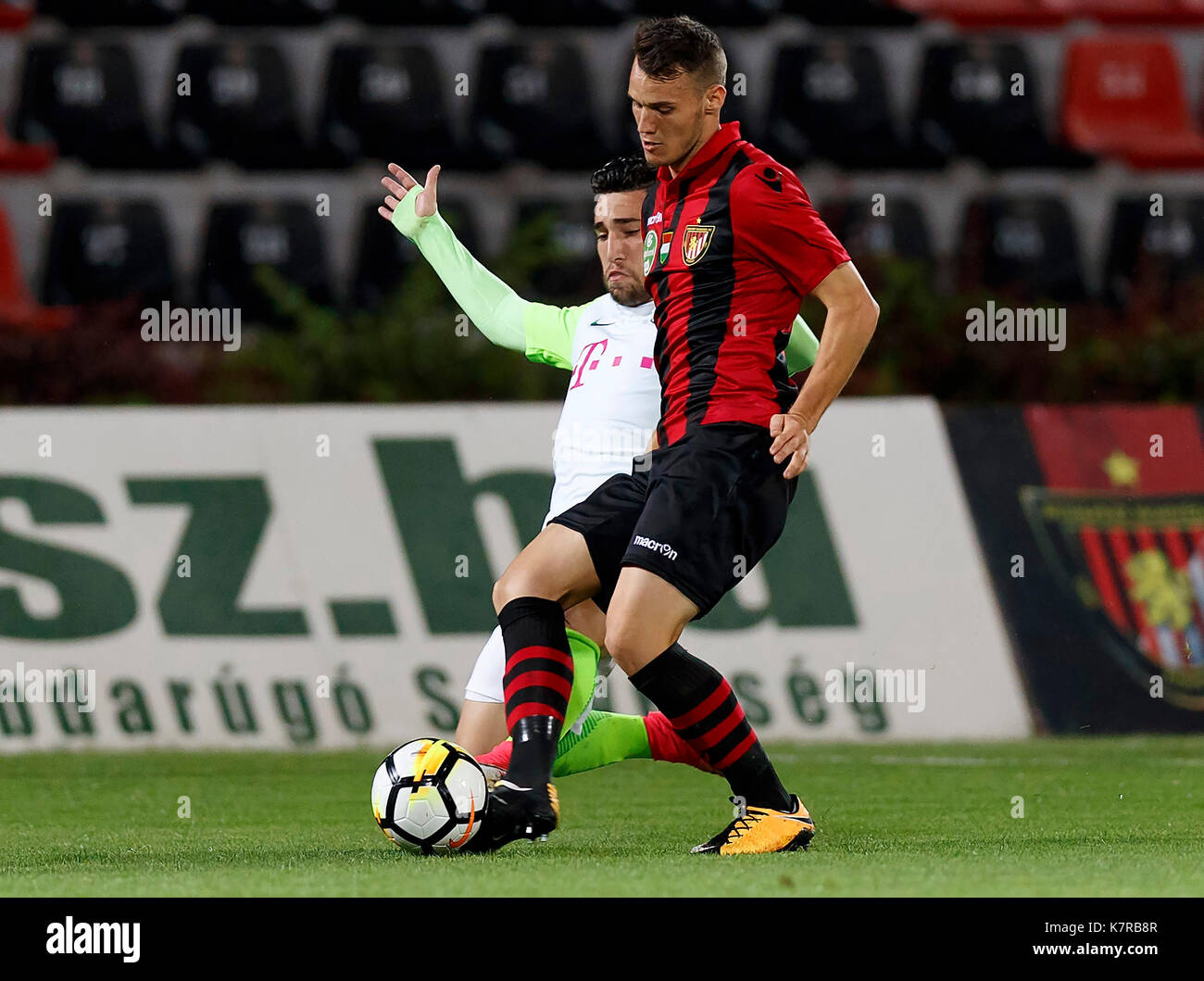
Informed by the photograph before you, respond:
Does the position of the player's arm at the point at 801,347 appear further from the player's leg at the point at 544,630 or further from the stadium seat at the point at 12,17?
the stadium seat at the point at 12,17

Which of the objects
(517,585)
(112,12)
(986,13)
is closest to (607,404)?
(517,585)

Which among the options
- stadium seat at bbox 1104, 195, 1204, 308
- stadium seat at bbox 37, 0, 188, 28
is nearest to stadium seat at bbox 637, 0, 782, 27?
stadium seat at bbox 1104, 195, 1204, 308

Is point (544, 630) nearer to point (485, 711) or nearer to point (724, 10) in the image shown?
point (485, 711)

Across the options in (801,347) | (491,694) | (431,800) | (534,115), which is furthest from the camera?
(534,115)

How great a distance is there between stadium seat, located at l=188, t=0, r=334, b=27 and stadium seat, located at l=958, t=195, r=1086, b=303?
14.9 feet

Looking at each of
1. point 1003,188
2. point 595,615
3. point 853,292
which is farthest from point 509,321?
point 1003,188

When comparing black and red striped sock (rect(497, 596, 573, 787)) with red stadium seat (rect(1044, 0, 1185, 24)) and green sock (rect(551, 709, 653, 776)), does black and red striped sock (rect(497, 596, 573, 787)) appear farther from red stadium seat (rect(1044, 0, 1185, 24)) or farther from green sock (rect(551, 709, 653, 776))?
red stadium seat (rect(1044, 0, 1185, 24))

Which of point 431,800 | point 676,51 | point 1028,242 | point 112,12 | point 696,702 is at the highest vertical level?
point 112,12

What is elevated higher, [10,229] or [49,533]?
[10,229]

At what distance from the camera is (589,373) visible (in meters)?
5.85

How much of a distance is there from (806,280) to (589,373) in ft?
3.45

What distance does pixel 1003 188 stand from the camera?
1331 cm
